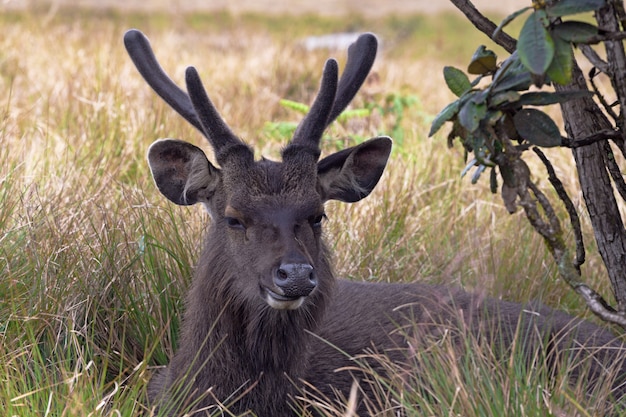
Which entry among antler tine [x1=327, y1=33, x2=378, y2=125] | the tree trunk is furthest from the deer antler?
the tree trunk

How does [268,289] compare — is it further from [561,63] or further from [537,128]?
[561,63]

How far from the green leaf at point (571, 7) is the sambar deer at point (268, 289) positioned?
1.09 m

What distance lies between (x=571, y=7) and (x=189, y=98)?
1.59 meters

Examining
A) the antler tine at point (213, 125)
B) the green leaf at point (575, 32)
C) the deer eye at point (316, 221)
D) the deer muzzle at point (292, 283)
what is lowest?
the deer muzzle at point (292, 283)

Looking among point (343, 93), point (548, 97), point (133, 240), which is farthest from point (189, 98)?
point (548, 97)

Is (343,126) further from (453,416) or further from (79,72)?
(453,416)

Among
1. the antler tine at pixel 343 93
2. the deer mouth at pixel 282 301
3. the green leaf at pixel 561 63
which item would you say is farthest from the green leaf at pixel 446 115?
the antler tine at pixel 343 93

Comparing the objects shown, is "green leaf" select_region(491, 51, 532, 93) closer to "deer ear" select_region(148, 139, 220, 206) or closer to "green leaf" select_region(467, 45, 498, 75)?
"green leaf" select_region(467, 45, 498, 75)

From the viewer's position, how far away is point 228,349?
139 inches

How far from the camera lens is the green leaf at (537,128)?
292cm

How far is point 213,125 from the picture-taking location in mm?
3648

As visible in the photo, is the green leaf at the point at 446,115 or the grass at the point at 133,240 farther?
the grass at the point at 133,240

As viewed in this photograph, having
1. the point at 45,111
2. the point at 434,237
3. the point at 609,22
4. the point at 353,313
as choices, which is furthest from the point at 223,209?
the point at 45,111

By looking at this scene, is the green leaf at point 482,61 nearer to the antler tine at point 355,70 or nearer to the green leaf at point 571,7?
the green leaf at point 571,7
